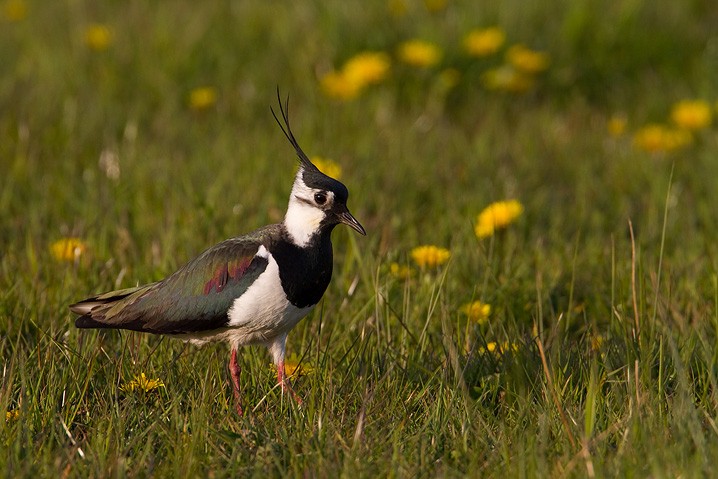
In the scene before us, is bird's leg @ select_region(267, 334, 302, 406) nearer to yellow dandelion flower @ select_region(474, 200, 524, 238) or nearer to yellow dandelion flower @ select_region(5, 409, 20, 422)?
yellow dandelion flower @ select_region(5, 409, 20, 422)

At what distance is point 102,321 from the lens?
384cm

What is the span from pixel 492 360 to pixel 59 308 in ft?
5.39

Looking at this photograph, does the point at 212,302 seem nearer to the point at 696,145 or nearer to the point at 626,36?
the point at 696,145

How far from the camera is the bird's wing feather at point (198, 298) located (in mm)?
3824

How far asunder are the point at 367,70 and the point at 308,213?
316cm

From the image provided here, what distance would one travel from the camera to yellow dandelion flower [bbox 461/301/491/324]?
4.27 m

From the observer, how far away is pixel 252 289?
3.77 meters

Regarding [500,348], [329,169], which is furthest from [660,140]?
[500,348]

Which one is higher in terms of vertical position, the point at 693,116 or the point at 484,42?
the point at 484,42

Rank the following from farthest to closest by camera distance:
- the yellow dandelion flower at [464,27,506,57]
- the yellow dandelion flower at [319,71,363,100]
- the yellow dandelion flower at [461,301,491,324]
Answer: the yellow dandelion flower at [464,27,506,57], the yellow dandelion flower at [319,71,363,100], the yellow dandelion flower at [461,301,491,324]

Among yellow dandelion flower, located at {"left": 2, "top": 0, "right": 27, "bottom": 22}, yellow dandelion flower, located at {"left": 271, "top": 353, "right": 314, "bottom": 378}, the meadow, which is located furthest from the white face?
yellow dandelion flower, located at {"left": 2, "top": 0, "right": 27, "bottom": 22}

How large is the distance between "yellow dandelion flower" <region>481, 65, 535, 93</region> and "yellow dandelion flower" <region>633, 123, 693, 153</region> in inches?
35.1

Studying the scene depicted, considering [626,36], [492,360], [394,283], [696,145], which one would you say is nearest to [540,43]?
[626,36]

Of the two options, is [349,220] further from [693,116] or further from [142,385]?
[693,116]
